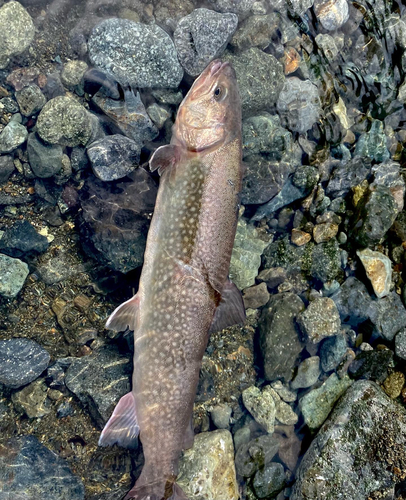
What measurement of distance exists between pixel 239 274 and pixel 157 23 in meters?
3.50

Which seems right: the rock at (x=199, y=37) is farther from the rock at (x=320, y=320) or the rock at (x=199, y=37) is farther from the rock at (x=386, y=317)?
the rock at (x=386, y=317)

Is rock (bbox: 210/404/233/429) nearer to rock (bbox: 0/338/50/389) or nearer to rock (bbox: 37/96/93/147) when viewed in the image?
rock (bbox: 0/338/50/389)

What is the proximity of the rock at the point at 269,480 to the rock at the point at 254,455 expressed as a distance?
72 millimetres

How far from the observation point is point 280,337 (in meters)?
5.38

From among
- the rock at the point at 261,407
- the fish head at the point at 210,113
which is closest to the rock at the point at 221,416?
the rock at the point at 261,407

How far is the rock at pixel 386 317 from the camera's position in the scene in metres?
5.68

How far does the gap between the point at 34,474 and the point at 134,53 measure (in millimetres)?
5042

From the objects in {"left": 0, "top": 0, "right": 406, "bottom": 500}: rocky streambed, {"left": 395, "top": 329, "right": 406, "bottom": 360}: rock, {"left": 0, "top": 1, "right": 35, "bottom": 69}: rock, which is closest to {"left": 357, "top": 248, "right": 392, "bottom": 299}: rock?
{"left": 0, "top": 0, "right": 406, "bottom": 500}: rocky streambed

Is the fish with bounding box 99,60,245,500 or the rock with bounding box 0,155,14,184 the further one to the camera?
the rock with bounding box 0,155,14,184

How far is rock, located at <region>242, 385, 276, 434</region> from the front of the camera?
533 centimetres

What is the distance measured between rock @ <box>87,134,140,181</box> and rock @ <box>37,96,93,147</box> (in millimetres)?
265

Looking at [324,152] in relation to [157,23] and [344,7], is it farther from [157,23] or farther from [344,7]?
[157,23]


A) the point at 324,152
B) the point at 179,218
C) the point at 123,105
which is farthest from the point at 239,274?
the point at 123,105

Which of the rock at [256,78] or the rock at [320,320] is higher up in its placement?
the rock at [256,78]
